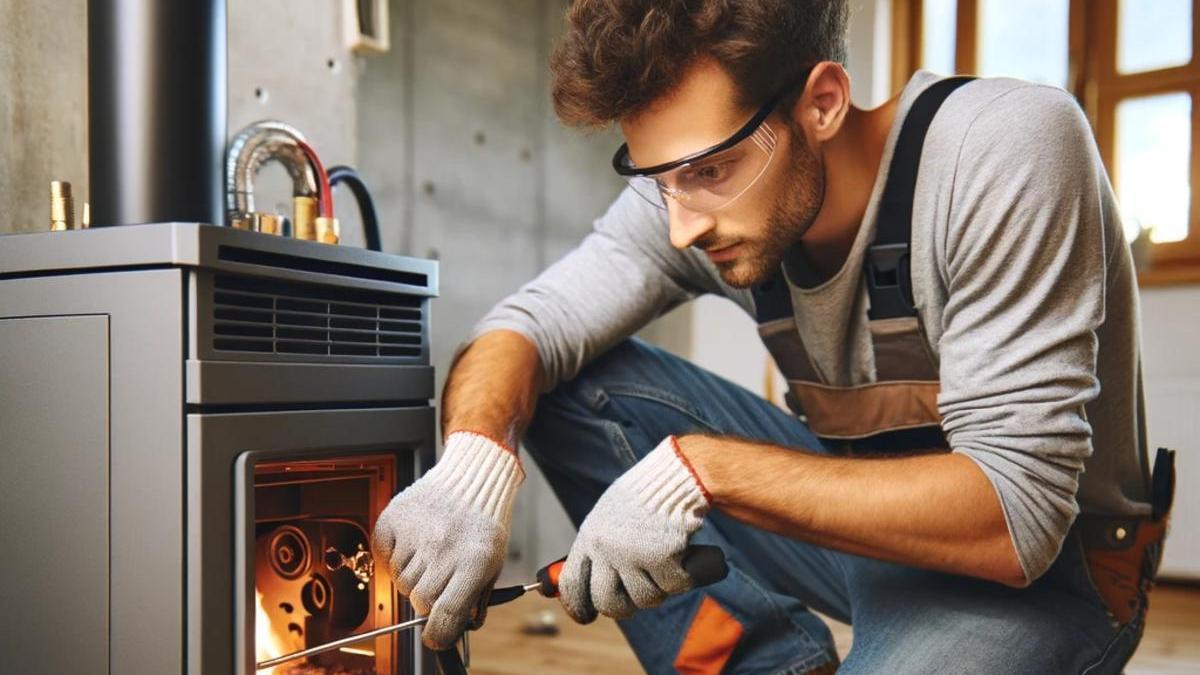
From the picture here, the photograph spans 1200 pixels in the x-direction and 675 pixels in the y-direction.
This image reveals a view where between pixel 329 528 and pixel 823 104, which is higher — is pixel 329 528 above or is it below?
below

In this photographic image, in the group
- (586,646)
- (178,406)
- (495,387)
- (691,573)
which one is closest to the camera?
(178,406)

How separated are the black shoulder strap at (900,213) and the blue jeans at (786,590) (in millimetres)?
260

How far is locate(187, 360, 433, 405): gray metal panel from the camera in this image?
861mm

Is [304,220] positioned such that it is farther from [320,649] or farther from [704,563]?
[704,563]

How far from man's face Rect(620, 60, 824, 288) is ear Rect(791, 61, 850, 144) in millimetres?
17

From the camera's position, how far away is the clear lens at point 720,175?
3.47ft

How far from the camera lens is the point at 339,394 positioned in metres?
1.02

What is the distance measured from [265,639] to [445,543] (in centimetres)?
29

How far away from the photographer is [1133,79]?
3.10 m

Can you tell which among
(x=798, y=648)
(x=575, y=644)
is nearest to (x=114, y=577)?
(x=798, y=648)

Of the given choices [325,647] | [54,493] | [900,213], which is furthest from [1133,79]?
[54,493]

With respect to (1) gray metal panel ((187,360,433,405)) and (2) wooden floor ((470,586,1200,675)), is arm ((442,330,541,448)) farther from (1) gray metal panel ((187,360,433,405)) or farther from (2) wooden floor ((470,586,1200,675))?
(2) wooden floor ((470,586,1200,675))

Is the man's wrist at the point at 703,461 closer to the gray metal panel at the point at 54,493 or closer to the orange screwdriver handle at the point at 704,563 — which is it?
the orange screwdriver handle at the point at 704,563

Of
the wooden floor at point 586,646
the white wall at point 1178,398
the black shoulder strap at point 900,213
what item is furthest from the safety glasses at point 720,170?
the white wall at point 1178,398
